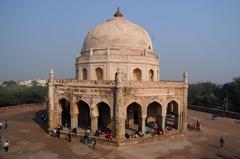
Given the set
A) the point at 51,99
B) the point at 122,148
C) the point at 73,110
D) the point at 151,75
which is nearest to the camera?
the point at 122,148

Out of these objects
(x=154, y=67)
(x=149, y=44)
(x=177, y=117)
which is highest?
(x=149, y=44)

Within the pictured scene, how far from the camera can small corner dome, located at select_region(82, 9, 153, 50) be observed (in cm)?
2219

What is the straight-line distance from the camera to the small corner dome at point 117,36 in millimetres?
22188

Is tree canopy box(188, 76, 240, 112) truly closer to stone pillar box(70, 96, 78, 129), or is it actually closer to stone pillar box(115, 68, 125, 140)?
stone pillar box(115, 68, 125, 140)

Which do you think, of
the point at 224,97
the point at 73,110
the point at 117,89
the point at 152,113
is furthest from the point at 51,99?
the point at 224,97

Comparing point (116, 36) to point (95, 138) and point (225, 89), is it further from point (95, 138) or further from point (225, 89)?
point (225, 89)

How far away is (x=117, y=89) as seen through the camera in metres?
16.0

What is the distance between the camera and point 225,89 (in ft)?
129

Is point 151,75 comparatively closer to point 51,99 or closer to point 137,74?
point 137,74

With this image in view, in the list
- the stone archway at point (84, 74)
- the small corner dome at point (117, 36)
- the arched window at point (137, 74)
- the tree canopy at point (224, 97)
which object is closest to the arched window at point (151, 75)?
the arched window at point (137, 74)

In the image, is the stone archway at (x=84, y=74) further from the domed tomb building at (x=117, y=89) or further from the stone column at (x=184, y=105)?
the stone column at (x=184, y=105)

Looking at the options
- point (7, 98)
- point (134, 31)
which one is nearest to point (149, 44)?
point (134, 31)

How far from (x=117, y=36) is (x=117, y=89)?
8.26 metres

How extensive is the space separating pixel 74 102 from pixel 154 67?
9907mm
